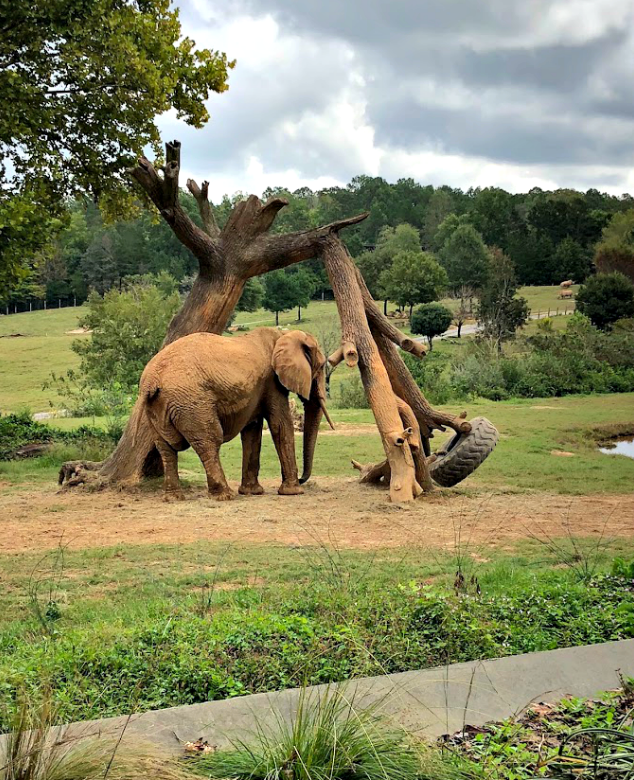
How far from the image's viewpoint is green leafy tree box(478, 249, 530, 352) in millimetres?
50391

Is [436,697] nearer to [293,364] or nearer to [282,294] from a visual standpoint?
[293,364]

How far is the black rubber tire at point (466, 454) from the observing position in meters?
12.3

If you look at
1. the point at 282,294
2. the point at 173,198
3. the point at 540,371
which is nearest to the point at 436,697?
the point at 173,198

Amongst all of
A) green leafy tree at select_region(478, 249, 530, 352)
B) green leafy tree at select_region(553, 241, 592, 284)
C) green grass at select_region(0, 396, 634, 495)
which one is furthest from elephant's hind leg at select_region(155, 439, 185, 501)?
green leafy tree at select_region(553, 241, 592, 284)

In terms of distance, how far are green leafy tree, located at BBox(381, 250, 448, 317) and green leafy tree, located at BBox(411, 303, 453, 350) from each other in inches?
222

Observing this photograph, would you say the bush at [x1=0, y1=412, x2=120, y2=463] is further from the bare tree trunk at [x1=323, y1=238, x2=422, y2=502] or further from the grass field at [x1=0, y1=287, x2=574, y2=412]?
the grass field at [x1=0, y1=287, x2=574, y2=412]

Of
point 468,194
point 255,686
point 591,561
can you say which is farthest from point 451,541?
point 468,194

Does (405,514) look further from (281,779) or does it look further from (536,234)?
(536,234)

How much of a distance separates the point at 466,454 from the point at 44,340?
162ft

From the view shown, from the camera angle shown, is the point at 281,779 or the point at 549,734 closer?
the point at 281,779

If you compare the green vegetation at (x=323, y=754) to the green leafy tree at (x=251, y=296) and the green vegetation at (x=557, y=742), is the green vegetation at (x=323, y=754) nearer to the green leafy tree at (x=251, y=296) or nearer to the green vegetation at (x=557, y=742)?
the green vegetation at (x=557, y=742)

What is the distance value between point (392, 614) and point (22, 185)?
42.9ft

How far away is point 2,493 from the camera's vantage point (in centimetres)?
1309

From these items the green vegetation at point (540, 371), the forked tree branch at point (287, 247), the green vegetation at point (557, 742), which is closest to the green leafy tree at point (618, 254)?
the green vegetation at point (540, 371)
